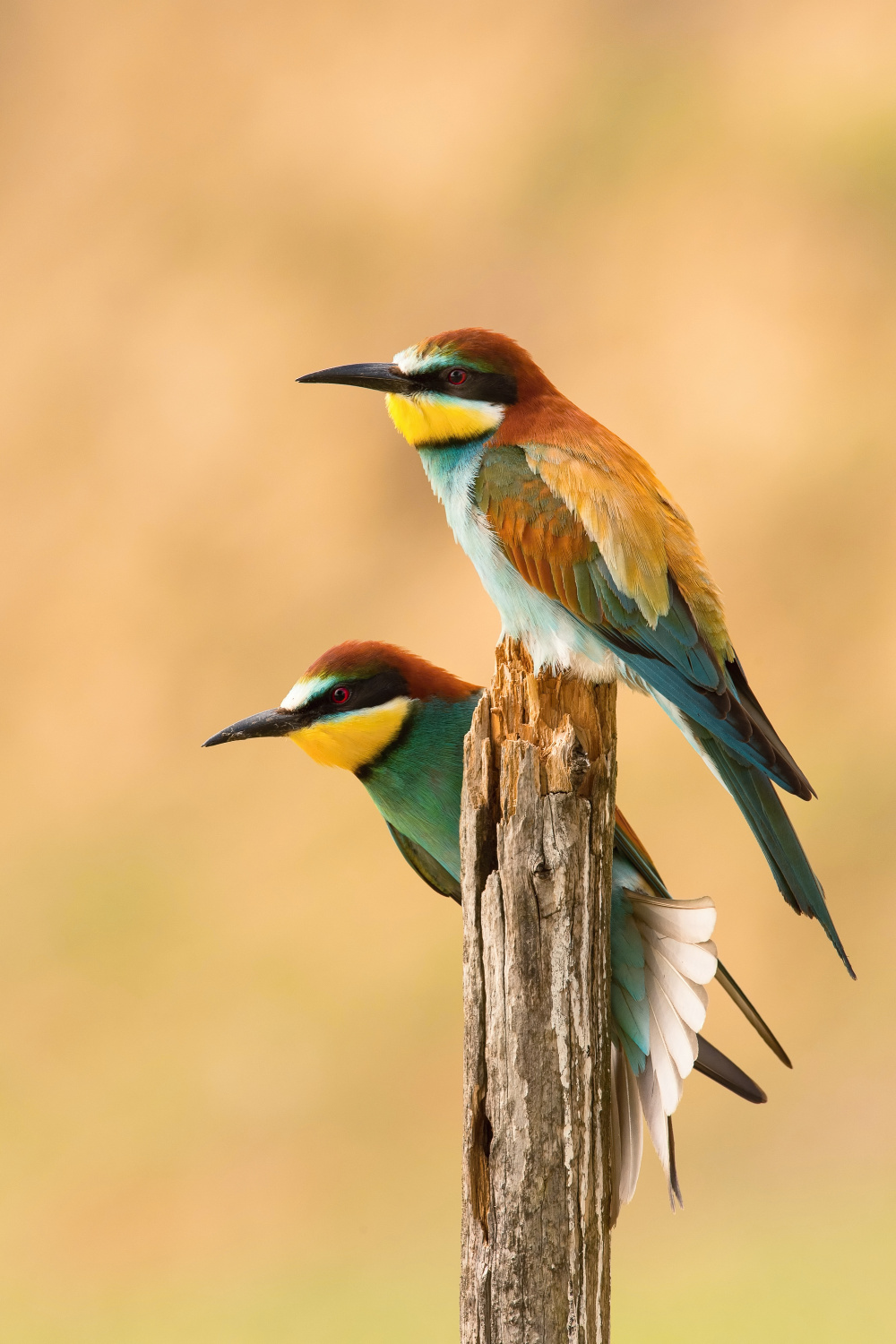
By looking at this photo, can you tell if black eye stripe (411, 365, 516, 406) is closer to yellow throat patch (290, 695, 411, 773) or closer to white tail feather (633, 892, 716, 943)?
yellow throat patch (290, 695, 411, 773)

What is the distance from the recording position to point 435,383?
1609 mm

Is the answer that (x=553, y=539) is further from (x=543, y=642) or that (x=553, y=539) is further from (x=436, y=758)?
(x=436, y=758)

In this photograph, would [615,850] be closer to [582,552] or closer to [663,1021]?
[663,1021]

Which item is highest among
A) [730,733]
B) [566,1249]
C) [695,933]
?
[730,733]

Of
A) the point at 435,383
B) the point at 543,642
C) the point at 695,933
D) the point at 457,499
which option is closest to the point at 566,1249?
the point at 695,933

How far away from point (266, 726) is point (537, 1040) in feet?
1.84

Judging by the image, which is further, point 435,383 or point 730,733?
point 435,383

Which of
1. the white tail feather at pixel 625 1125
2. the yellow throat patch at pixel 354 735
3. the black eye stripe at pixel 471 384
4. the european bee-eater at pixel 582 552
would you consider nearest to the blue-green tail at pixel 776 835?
the european bee-eater at pixel 582 552

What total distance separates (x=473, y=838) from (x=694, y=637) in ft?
1.36

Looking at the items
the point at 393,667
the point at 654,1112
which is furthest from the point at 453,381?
the point at 654,1112

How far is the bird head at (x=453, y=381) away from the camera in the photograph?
62.9 inches

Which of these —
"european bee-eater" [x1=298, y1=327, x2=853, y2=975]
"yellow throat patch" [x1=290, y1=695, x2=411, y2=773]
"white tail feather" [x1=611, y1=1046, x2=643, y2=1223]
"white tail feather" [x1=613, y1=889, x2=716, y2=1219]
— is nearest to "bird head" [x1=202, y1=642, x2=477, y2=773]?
"yellow throat patch" [x1=290, y1=695, x2=411, y2=773]

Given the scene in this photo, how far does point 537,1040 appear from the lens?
1.32m

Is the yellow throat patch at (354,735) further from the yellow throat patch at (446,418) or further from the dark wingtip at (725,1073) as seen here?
the dark wingtip at (725,1073)
